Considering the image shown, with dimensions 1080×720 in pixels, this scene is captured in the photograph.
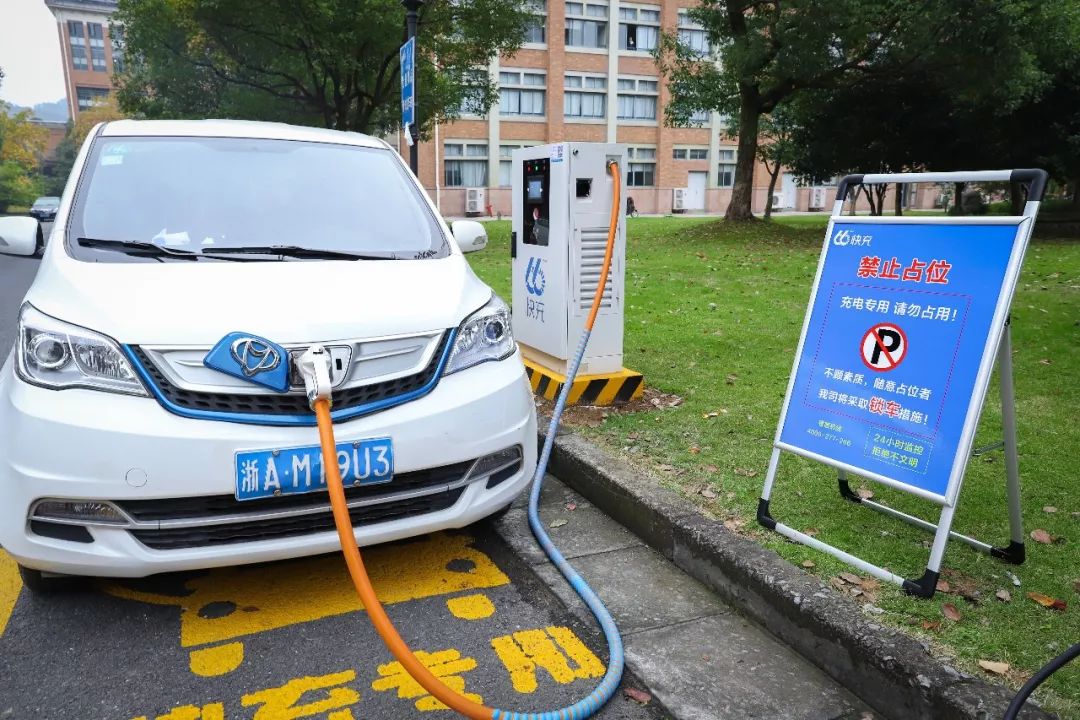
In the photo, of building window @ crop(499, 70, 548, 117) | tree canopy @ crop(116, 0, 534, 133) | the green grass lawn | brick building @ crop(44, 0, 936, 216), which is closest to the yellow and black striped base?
the green grass lawn

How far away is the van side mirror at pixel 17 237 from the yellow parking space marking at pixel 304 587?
6.02 feet

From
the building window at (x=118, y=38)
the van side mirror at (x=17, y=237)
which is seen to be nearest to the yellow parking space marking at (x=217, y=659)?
Result: the van side mirror at (x=17, y=237)

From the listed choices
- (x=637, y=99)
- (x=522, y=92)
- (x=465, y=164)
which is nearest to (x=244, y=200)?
(x=465, y=164)

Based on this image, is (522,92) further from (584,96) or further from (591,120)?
(591,120)

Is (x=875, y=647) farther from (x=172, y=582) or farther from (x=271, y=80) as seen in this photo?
(x=271, y=80)

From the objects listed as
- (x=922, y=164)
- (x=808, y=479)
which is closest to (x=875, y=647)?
(x=808, y=479)

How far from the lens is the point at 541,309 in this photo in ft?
17.5

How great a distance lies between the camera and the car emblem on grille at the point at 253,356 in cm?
261

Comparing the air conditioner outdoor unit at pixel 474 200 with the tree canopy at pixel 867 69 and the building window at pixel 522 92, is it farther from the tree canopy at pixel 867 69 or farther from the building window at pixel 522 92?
the tree canopy at pixel 867 69

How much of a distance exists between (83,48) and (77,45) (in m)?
0.62

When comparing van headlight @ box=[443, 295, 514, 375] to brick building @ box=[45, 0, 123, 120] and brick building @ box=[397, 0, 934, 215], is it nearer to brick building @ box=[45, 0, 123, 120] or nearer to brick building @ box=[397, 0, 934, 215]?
brick building @ box=[397, 0, 934, 215]

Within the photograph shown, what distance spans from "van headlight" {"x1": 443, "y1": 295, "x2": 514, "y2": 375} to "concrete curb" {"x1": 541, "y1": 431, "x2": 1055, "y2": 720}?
3.17ft

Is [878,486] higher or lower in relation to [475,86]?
lower

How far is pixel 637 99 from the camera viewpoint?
51.2 meters
